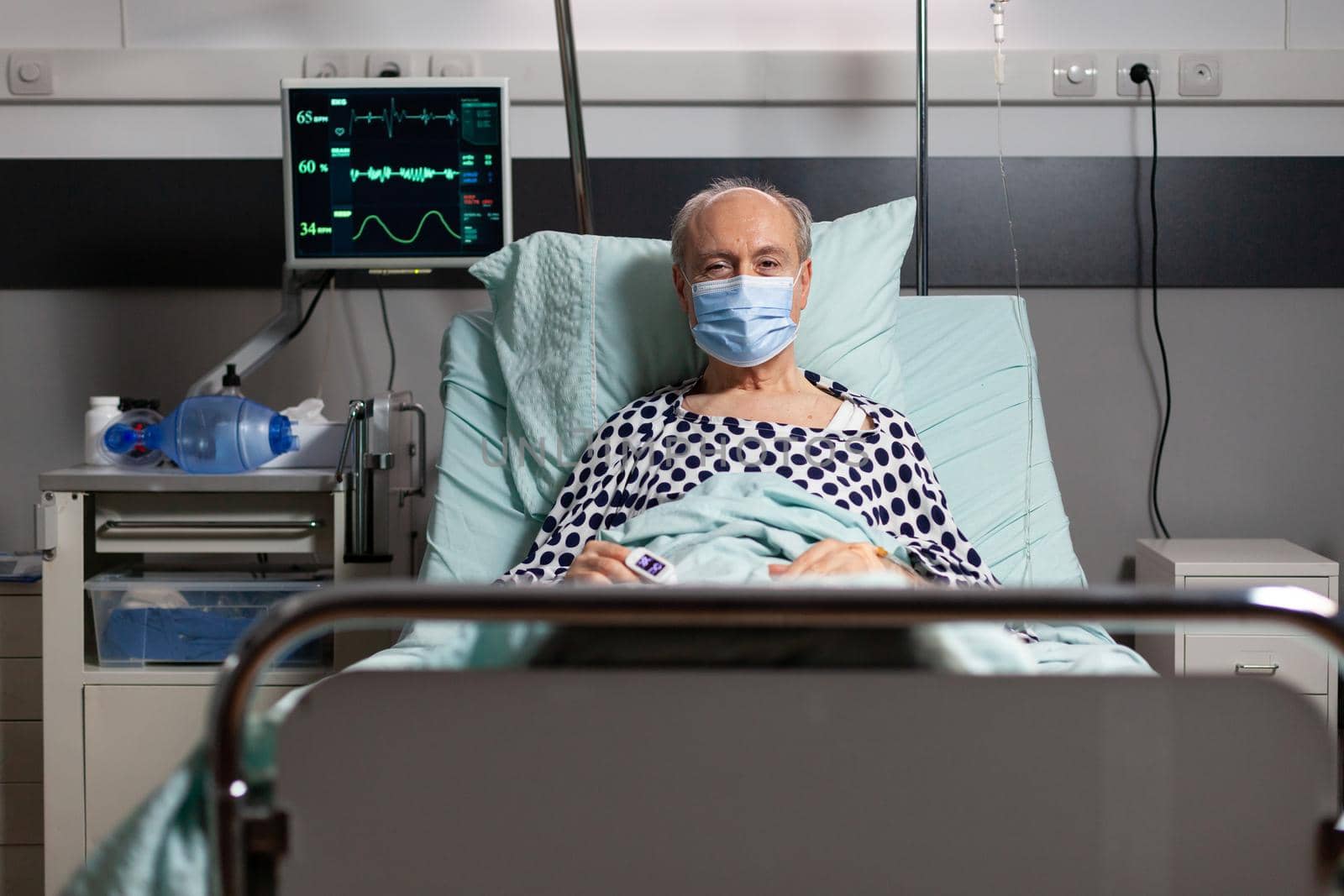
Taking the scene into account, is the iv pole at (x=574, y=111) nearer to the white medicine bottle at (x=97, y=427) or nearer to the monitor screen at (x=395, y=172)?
the monitor screen at (x=395, y=172)

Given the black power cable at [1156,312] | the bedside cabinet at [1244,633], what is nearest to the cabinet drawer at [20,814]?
the bedside cabinet at [1244,633]

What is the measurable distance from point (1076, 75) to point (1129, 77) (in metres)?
0.12

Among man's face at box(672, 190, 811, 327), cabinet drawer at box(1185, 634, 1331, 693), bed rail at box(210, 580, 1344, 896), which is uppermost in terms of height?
man's face at box(672, 190, 811, 327)

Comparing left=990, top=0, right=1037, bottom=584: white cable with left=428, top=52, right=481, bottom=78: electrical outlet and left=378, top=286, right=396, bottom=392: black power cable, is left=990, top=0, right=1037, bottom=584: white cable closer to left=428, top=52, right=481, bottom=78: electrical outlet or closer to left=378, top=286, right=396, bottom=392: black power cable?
left=428, top=52, right=481, bottom=78: electrical outlet

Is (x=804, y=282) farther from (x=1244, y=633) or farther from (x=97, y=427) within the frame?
(x=97, y=427)

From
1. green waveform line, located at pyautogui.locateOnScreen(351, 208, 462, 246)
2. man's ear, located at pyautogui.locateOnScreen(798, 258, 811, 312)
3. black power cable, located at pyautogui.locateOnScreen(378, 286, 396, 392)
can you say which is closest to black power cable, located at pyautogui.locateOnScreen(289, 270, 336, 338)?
black power cable, located at pyautogui.locateOnScreen(378, 286, 396, 392)

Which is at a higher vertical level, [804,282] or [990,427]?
[804,282]

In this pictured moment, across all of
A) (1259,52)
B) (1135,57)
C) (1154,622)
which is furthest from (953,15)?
(1154,622)

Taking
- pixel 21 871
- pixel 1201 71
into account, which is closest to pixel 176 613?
pixel 21 871

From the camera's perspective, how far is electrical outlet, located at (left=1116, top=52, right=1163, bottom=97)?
101 inches

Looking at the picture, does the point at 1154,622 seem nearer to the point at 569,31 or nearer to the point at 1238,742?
the point at 1238,742

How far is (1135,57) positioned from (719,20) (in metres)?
0.92

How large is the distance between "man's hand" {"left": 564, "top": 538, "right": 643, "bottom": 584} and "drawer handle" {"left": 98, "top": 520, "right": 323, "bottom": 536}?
2.36ft

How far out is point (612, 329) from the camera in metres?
2.02
